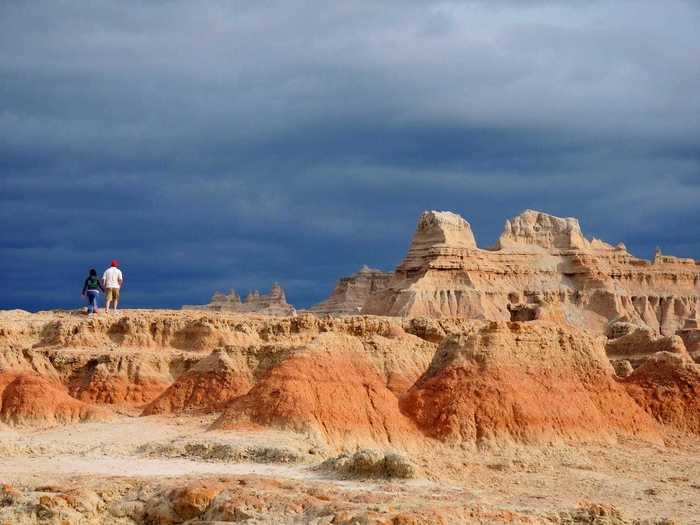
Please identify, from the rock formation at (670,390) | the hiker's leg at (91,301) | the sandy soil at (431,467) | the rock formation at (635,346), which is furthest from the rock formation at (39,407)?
the rock formation at (635,346)

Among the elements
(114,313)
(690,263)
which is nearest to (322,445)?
(114,313)

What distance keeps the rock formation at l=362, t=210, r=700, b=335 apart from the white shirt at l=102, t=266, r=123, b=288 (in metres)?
53.5

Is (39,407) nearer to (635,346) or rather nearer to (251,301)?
(635,346)

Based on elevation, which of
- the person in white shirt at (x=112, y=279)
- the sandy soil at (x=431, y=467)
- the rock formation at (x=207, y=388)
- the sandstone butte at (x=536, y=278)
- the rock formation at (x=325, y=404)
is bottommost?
the sandy soil at (x=431, y=467)

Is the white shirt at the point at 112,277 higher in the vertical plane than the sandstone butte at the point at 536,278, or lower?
lower

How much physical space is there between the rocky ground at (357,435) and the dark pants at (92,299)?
2.57m

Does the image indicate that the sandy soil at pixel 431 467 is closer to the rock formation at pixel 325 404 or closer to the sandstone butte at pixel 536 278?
the rock formation at pixel 325 404

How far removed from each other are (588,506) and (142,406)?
26377 millimetres

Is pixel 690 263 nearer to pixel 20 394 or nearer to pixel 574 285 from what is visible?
pixel 574 285

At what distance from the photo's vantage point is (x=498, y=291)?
364ft

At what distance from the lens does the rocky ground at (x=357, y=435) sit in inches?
975

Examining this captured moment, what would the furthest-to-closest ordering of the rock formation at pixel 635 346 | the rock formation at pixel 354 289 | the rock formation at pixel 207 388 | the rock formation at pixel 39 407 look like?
the rock formation at pixel 354 289
the rock formation at pixel 635 346
the rock formation at pixel 39 407
the rock formation at pixel 207 388

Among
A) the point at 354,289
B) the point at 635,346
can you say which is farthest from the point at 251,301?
the point at 635,346

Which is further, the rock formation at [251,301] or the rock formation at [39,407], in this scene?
the rock formation at [251,301]
